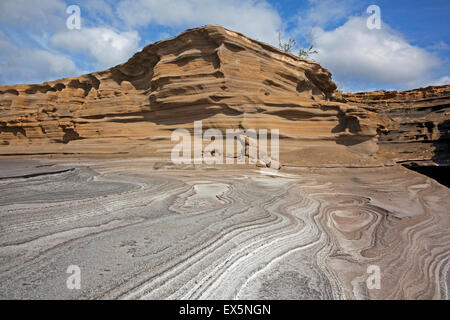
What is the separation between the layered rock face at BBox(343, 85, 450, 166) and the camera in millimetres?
10664

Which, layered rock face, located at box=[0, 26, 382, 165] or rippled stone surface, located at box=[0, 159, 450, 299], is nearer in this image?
rippled stone surface, located at box=[0, 159, 450, 299]

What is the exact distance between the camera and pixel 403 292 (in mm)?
1773

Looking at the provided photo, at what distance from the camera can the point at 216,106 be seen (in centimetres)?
839

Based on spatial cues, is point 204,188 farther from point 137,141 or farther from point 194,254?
point 137,141

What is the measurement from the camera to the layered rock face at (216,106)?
27.4 ft

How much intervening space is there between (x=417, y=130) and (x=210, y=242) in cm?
1388

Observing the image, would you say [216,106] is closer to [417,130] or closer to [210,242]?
[210,242]

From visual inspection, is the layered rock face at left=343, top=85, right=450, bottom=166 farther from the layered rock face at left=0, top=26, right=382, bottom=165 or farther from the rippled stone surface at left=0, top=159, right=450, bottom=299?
the rippled stone surface at left=0, top=159, right=450, bottom=299

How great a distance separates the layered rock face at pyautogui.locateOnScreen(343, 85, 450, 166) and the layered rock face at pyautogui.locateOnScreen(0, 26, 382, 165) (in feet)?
8.61

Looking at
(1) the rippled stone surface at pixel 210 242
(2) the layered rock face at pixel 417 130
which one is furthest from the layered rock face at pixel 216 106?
(1) the rippled stone surface at pixel 210 242

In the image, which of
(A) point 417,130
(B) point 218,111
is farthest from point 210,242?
(A) point 417,130

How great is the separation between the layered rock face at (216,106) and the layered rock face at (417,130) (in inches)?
103

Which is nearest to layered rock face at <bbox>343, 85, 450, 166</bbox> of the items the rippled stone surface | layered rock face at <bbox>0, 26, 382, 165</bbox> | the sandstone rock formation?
the sandstone rock formation

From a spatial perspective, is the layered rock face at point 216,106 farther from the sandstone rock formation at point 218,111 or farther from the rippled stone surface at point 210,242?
the rippled stone surface at point 210,242
